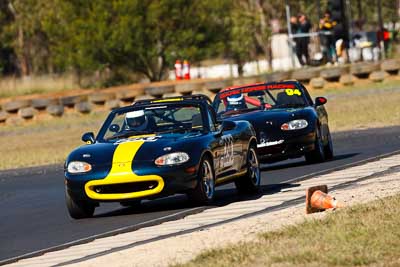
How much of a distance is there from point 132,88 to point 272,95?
2147 cm

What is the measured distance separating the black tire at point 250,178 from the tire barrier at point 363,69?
24.8 meters

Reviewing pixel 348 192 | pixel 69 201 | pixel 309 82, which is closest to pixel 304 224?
pixel 348 192

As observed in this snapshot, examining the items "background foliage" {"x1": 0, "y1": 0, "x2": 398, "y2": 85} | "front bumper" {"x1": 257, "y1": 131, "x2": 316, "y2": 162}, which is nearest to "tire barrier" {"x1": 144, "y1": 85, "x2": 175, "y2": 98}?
"background foliage" {"x1": 0, "y1": 0, "x2": 398, "y2": 85}

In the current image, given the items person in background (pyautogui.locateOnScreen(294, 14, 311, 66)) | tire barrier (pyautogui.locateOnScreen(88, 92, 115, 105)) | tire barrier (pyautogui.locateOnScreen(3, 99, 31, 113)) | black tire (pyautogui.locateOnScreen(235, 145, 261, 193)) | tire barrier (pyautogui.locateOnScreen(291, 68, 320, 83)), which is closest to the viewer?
black tire (pyautogui.locateOnScreen(235, 145, 261, 193))

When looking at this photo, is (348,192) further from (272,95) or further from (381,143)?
(381,143)

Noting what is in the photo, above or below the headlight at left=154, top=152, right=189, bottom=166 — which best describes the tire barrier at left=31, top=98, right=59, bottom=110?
below

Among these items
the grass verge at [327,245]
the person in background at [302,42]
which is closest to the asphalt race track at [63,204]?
the grass verge at [327,245]

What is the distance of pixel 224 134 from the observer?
15.2m

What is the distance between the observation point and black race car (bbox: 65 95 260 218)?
13.8 m

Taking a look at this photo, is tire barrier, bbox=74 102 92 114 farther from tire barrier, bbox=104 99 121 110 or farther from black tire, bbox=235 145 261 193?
black tire, bbox=235 145 261 193

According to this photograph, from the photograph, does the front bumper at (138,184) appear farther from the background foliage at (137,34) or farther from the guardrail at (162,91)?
the background foliage at (137,34)

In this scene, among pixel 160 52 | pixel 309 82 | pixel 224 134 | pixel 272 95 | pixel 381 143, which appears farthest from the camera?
pixel 160 52

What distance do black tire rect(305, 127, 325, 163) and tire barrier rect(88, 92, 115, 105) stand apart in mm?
21962

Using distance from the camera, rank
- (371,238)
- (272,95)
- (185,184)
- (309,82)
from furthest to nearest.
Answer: (309,82), (272,95), (185,184), (371,238)
